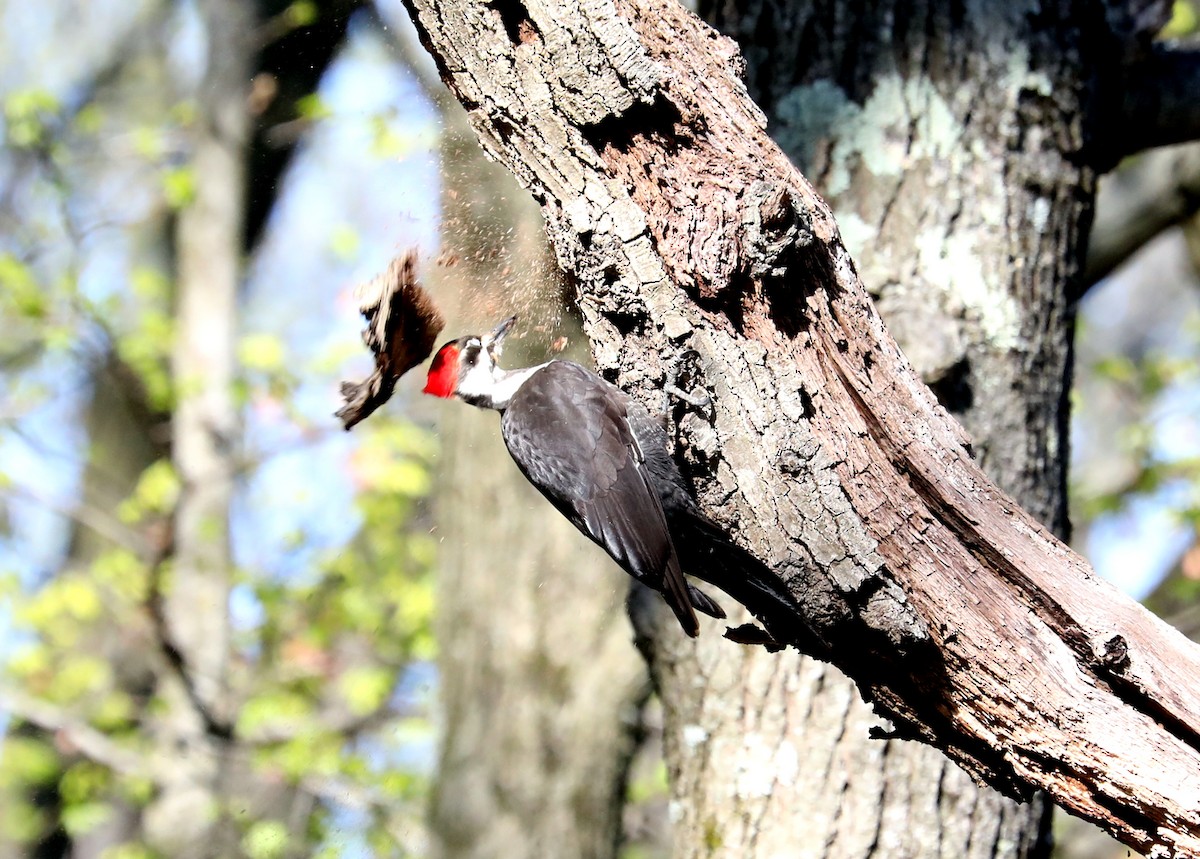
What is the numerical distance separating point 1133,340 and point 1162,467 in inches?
266

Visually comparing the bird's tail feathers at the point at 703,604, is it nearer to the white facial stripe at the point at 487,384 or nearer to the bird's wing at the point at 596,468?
the bird's wing at the point at 596,468

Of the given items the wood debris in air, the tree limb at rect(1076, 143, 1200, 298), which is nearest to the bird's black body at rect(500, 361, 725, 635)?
the wood debris in air

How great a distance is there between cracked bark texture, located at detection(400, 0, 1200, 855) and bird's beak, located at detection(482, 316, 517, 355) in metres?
0.90

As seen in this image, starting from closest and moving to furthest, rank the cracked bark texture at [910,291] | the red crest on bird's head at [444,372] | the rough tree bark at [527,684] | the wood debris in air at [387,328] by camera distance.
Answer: the wood debris in air at [387,328]
the cracked bark texture at [910,291]
the red crest on bird's head at [444,372]
the rough tree bark at [527,684]

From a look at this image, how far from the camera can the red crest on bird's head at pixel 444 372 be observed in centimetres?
305

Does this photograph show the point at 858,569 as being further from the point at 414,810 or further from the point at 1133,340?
the point at 1133,340

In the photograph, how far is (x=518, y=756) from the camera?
4613 mm

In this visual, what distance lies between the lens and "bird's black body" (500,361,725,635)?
88.0 inches

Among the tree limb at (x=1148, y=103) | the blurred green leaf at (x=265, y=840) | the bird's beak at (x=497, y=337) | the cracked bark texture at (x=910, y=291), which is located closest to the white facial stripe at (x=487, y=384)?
the bird's beak at (x=497, y=337)

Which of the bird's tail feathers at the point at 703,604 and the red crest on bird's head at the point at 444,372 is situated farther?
the red crest on bird's head at the point at 444,372

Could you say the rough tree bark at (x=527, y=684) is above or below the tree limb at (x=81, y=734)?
above

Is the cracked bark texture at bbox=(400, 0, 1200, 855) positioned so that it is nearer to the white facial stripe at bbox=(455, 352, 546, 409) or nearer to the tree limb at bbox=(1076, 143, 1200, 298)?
the white facial stripe at bbox=(455, 352, 546, 409)

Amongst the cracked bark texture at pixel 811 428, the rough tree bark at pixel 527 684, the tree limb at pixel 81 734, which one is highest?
the cracked bark texture at pixel 811 428

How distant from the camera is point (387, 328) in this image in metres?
2.44
